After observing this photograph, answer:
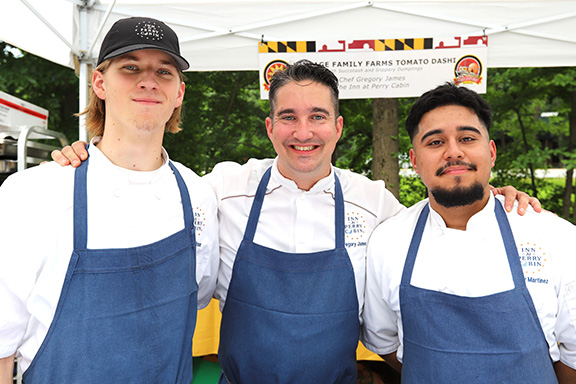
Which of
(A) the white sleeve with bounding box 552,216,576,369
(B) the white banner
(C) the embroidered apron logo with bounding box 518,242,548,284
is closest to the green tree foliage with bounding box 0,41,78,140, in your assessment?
(B) the white banner

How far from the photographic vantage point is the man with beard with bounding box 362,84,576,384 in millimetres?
1454

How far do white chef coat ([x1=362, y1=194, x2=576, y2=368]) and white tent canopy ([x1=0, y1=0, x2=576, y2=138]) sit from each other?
2009 millimetres

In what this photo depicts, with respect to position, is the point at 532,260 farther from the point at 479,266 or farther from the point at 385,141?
the point at 385,141

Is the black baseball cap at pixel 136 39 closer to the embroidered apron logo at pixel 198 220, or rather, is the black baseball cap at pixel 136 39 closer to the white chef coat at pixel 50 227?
the white chef coat at pixel 50 227

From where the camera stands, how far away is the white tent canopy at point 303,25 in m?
3.10

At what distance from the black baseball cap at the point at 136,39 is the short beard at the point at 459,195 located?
40.3 inches

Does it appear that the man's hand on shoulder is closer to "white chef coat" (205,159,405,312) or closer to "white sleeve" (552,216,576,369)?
"white chef coat" (205,159,405,312)

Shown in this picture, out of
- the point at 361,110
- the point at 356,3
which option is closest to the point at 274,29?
the point at 356,3

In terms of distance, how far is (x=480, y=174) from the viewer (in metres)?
1.58

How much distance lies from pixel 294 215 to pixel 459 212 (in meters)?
0.64

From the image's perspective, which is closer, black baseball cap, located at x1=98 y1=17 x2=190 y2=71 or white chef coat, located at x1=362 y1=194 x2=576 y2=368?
black baseball cap, located at x1=98 y1=17 x2=190 y2=71

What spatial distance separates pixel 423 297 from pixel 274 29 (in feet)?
7.80

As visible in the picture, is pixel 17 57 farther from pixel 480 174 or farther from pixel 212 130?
pixel 480 174

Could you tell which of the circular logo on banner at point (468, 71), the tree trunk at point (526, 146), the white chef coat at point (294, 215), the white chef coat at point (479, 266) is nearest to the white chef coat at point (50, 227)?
the white chef coat at point (294, 215)
